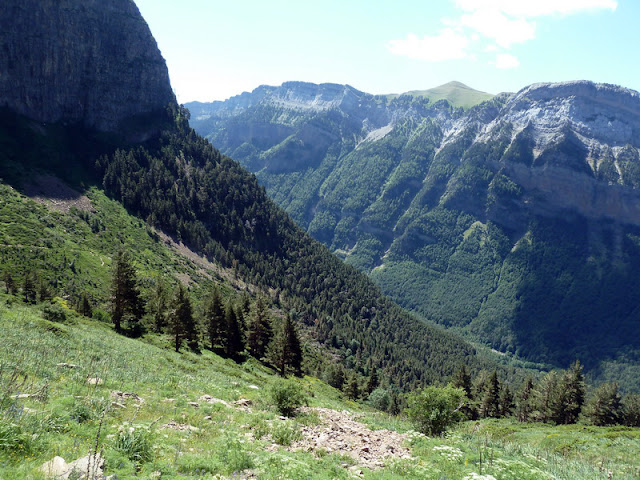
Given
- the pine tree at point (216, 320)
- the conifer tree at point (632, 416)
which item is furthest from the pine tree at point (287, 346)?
the conifer tree at point (632, 416)

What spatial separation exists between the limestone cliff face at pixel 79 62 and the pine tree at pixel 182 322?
147m

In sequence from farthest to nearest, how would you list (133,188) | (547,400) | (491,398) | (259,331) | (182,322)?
(133,188) → (491,398) → (547,400) → (259,331) → (182,322)

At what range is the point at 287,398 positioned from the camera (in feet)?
71.7

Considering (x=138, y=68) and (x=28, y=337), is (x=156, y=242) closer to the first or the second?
(x=28, y=337)

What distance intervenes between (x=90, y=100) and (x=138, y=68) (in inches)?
1573

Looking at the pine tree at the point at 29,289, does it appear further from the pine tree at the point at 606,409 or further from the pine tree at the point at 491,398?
the pine tree at the point at 606,409

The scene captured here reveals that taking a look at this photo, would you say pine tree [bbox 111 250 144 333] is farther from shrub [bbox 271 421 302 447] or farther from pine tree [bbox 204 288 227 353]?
shrub [bbox 271 421 302 447]

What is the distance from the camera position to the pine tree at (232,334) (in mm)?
53969

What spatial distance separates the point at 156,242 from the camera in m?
125

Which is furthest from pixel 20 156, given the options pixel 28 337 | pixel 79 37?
pixel 28 337

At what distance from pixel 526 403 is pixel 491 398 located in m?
8.95

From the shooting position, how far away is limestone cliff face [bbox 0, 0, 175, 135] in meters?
136

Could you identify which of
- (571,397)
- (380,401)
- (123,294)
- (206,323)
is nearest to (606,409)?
(571,397)

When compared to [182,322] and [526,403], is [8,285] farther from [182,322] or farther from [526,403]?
[526,403]
